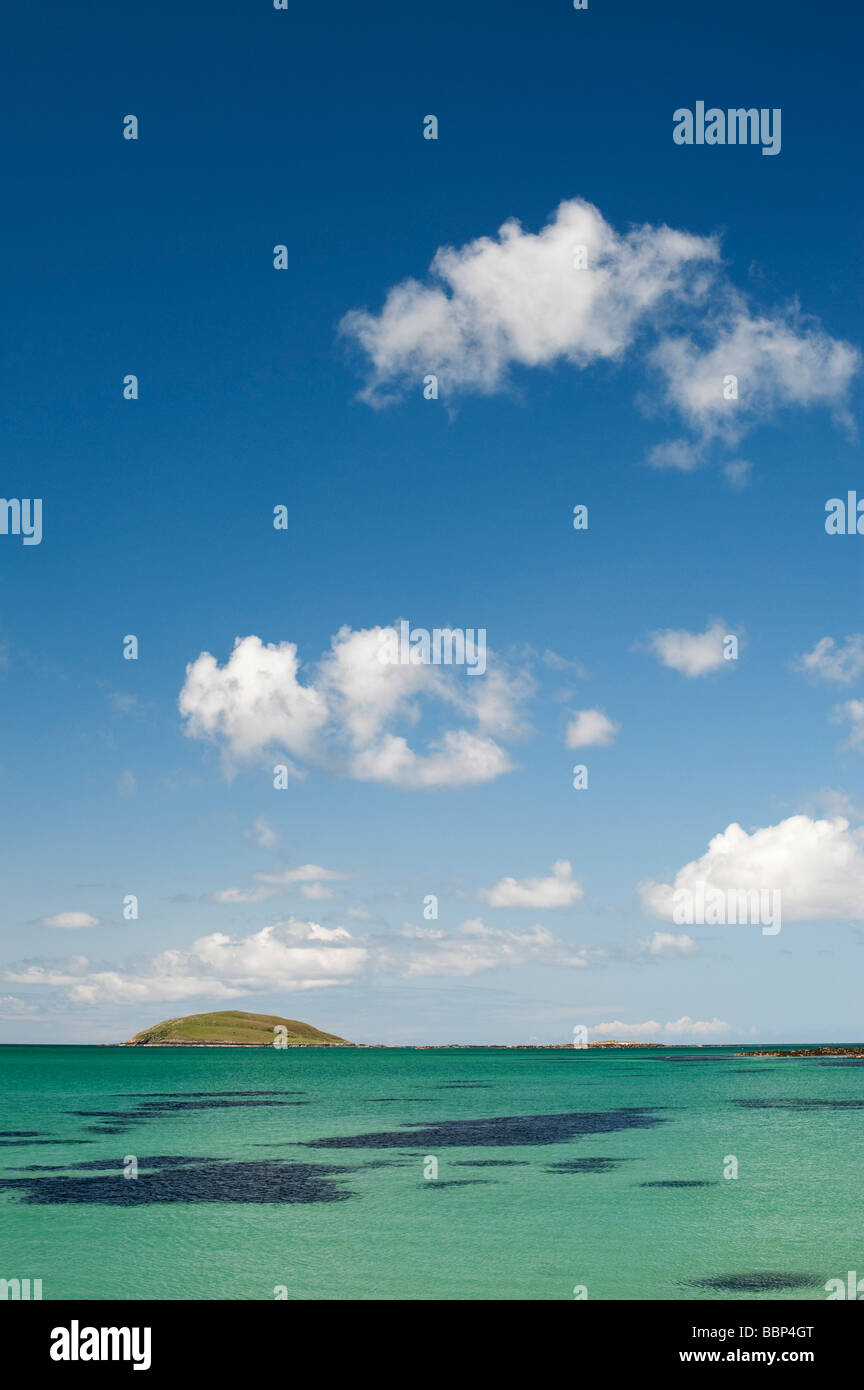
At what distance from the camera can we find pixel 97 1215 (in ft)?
135

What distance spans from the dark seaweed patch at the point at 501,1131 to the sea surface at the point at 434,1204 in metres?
0.30

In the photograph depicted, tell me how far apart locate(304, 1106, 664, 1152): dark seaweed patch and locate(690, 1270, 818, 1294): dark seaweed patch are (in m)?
33.2

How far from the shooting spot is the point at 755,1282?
3084 cm

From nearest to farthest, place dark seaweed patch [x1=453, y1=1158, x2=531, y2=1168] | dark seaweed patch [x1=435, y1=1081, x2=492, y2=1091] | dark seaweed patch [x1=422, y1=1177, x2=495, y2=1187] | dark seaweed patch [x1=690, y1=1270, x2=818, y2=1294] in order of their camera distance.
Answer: dark seaweed patch [x1=690, y1=1270, x2=818, y2=1294], dark seaweed patch [x1=422, y1=1177, x2=495, y2=1187], dark seaweed patch [x1=453, y1=1158, x2=531, y2=1168], dark seaweed patch [x1=435, y1=1081, x2=492, y2=1091]

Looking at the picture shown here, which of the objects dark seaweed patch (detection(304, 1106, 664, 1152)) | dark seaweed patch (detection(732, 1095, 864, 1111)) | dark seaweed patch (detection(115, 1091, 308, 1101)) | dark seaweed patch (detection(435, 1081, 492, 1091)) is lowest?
dark seaweed patch (detection(435, 1081, 492, 1091))

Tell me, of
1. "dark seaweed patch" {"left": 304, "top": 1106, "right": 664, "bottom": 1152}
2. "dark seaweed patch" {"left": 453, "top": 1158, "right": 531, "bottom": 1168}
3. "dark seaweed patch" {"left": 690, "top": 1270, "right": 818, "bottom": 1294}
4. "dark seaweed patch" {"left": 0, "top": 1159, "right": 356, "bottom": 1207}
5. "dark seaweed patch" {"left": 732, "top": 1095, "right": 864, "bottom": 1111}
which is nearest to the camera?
"dark seaweed patch" {"left": 690, "top": 1270, "right": 818, "bottom": 1294}

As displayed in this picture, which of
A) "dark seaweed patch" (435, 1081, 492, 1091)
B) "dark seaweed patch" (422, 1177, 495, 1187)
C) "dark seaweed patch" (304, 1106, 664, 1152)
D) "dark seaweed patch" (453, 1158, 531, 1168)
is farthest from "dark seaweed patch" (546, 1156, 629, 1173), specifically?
"dark seaweed patch" (435, 1081, 492, 1091)

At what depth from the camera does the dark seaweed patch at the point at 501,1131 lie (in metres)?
65.7

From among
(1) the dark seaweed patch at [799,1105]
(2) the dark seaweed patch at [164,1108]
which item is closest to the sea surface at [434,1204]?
(2) the dark seaweed patch at [164,1108]

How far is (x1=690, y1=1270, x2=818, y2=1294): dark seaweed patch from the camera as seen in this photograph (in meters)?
30.1

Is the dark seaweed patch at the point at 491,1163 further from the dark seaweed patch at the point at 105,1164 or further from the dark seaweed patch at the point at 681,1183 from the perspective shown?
the dark seaweed patch at the point at 105,1164

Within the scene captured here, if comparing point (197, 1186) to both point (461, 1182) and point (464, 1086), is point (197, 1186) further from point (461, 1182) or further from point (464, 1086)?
point (464, 1086)

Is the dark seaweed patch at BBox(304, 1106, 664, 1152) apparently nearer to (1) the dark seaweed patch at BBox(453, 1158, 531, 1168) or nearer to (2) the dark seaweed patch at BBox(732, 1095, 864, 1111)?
(1) the dark seaweed patch at BBox(453, 1158, 531, 1168)
